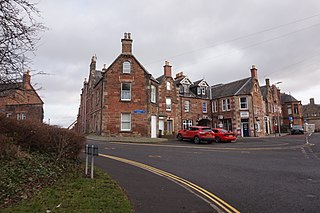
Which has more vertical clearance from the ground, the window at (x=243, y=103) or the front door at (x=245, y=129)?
the window at (x=243, y=103)

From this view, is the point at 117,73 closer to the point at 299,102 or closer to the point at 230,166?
the point at 230,166

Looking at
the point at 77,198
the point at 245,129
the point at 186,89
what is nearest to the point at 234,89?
the point at 245,129

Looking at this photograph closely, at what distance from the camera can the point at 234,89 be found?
41875mm

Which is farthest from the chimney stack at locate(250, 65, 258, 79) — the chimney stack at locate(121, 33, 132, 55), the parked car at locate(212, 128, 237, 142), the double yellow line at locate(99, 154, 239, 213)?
the double yellow line at locate(99, 154, 239, 213)

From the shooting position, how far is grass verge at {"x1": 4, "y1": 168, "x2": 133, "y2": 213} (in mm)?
5418

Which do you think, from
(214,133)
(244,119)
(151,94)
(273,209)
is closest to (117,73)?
(151,94)

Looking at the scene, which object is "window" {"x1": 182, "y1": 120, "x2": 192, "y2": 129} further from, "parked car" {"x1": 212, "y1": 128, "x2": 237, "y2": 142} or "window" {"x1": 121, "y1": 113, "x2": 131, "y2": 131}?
"window" {"x1": 121, "y1": 113, "x2": 131, "y2": 131}

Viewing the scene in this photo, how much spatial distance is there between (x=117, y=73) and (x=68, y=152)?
20320 millimetres

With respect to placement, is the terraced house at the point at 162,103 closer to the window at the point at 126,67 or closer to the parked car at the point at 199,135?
the window at the point at 126,67

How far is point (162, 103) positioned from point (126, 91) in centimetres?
816

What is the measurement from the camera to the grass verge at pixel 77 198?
5418mm

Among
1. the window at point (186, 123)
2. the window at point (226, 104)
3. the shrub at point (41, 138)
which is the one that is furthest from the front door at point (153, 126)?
the shrub at point (41, 138)

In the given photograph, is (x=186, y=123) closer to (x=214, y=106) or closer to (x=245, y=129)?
(x=214, y=106)

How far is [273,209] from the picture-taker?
241 inches
